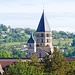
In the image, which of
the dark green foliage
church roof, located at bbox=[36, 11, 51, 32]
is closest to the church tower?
church roof, located at bbox=[36, 11, 51, 32]

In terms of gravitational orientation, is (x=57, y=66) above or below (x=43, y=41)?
above

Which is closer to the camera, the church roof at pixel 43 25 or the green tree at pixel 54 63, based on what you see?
the green tree at pixel 54 63

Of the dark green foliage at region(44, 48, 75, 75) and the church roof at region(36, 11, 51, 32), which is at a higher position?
the church roof at region(36, 11, 51, 32)

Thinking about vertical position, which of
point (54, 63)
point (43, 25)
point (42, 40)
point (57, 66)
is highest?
point (43, 25)

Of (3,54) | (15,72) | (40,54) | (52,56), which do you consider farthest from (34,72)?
(3,54)

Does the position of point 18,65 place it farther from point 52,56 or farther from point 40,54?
point 40,54

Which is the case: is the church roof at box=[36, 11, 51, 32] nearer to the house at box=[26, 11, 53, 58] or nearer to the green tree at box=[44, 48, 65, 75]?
the house at box=[26, 11, 53, 58]

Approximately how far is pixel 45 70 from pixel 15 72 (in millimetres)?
5244

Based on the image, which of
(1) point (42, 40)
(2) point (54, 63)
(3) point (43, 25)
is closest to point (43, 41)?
(1) point (42, 40)

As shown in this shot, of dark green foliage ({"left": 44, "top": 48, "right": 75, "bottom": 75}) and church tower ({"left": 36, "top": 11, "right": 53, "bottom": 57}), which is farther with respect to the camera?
church tower ({"left": 36, "top": 11, "right": 53, "bottom": 57})

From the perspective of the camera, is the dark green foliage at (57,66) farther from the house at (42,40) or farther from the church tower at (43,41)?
the church tower at (43,41)

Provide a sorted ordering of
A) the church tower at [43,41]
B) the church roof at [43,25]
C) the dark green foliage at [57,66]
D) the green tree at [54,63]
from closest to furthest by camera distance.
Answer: the dark green foliage at [57,66]
the green tree at [54,63]
the church tower at [43,41]
the church roof at [43,25]

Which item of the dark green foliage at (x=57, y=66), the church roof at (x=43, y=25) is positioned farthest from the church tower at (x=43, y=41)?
the dark green foliage at (x=57, y=66)

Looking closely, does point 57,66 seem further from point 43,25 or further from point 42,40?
point 43,25
